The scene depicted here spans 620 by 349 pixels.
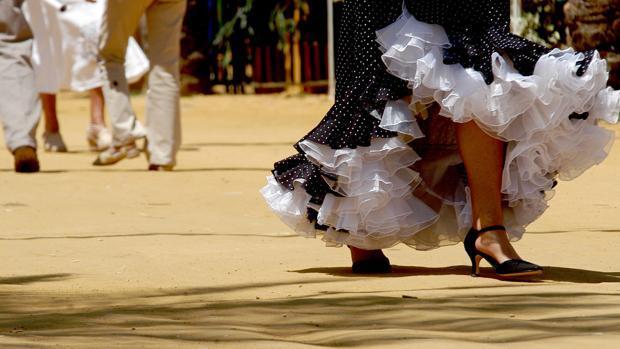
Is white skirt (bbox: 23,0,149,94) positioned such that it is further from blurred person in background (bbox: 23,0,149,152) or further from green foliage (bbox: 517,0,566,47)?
green foliage (bbox: 517,0,566,47)

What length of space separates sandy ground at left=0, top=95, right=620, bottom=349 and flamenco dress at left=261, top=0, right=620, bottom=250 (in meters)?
0.24

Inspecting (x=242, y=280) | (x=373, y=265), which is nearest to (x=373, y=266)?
(x=373, y=265)

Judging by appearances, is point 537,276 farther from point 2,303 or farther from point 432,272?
point 2,303

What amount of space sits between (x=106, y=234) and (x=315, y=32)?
13.6 meters

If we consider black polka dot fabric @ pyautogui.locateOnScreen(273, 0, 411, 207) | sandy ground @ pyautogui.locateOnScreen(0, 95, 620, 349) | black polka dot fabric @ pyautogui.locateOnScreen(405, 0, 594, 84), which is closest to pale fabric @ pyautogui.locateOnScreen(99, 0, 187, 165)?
sandy ground @ pyautogui.locateOnScreen(0, 95, 620, 349)

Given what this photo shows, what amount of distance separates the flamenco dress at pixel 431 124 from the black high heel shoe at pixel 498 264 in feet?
0.45

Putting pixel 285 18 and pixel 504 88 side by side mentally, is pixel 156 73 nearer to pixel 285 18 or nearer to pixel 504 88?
pixel 504 88

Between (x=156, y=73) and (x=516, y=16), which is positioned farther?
(x=516, y=16)

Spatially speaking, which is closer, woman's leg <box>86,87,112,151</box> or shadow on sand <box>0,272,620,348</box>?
shadow on sand <box>0,272,620,348</box>

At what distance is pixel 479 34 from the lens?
5547 mm

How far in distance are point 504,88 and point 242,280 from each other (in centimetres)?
120

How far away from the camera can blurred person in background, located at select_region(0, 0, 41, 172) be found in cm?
1022

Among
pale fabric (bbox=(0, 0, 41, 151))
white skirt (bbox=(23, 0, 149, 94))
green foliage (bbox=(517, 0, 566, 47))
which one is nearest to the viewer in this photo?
pale fabric (bbox=(0, 0, 41, 151))

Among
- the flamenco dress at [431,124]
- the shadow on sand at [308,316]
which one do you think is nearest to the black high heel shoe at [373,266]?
the flamenco dress at [431,124]
